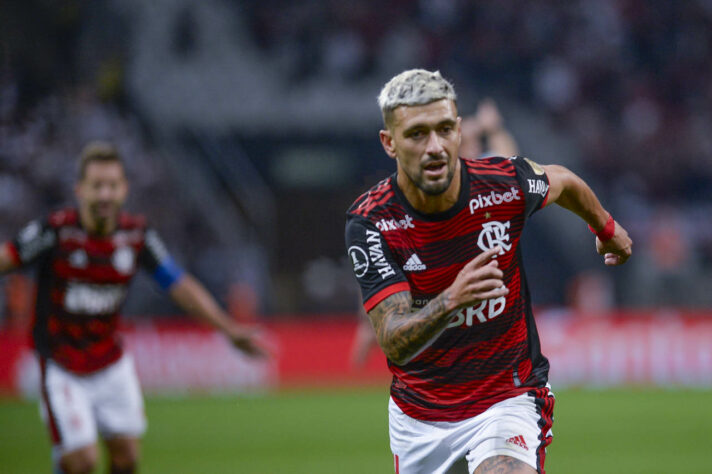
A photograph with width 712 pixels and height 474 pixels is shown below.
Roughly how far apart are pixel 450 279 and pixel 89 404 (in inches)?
131

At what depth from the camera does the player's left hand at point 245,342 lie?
6926 mm

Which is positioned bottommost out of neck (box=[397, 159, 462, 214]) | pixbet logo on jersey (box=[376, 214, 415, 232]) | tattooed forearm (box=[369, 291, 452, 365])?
tattooed forearm (box=[369, 291, 452, 365])

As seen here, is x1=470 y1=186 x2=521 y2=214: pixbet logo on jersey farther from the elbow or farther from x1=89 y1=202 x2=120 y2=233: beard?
x1=89 y1=202 x2=120 y2=233: beard

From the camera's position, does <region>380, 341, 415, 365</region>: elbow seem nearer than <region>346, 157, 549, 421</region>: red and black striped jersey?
Yes

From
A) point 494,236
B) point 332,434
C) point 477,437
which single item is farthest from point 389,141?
point 332,434

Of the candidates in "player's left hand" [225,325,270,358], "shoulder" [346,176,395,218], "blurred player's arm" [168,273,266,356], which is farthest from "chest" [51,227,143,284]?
"shoulder" [346,176,395,218]

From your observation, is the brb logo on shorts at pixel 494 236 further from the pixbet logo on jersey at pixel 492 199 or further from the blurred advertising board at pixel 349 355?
the blurred advertising board at pixel 349 355

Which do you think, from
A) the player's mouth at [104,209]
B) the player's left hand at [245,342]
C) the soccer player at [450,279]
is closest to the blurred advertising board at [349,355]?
the player's left hand at [245,342]

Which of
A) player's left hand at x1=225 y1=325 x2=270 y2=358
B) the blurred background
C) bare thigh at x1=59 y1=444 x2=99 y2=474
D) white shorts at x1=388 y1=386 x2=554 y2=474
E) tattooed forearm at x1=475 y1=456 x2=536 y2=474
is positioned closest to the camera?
tattooed forearm at x1=475 y1=456 x2=536 y2=474

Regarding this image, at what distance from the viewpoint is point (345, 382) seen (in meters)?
16.4

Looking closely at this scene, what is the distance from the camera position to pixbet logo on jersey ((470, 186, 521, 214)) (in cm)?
437

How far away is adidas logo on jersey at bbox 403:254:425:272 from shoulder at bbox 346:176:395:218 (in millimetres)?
277

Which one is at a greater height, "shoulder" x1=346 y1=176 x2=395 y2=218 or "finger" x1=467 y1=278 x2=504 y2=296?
"shoulder" x1=346 y1=176 x2=395 y2=218

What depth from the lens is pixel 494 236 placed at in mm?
4387
